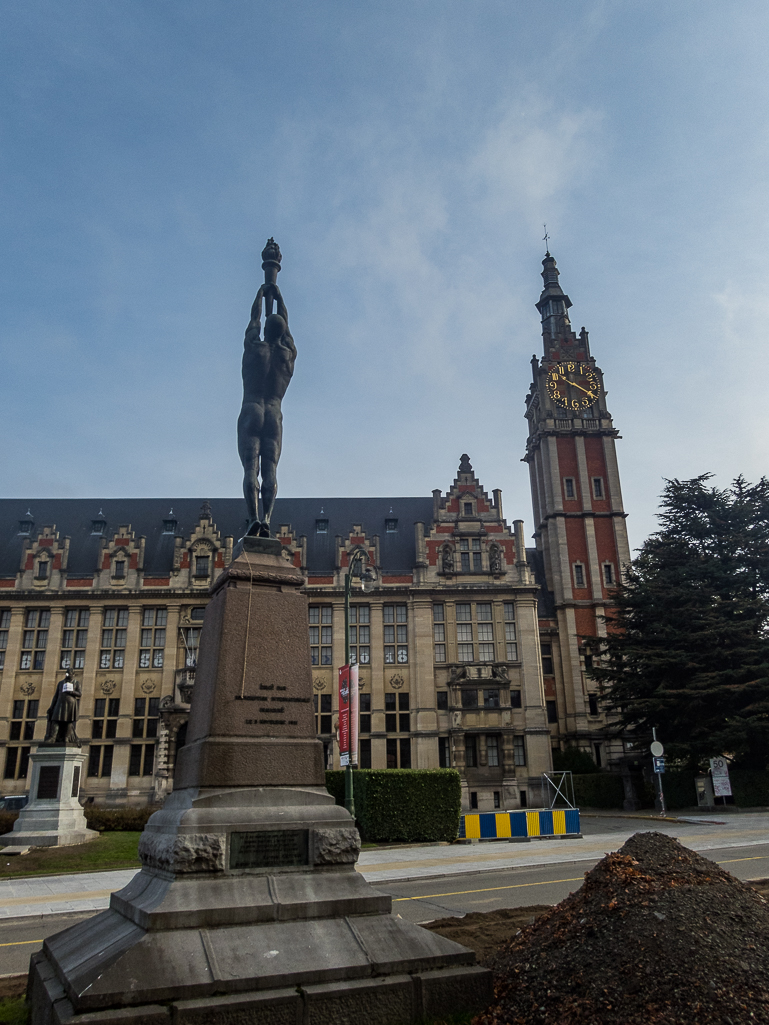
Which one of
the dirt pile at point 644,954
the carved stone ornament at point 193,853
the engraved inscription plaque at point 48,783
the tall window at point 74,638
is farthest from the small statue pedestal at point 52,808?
the tall window at point 74,638

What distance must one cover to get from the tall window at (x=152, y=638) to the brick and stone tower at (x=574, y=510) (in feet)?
84.2

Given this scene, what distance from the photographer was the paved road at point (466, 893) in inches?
411

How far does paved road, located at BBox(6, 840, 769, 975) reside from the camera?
1044cm

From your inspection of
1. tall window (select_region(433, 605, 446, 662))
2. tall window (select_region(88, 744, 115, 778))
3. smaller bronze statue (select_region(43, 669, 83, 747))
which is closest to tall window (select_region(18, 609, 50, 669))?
tall window (select_region(88, 744, 115, 778))

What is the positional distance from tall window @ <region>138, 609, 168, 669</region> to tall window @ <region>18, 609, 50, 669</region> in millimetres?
5805

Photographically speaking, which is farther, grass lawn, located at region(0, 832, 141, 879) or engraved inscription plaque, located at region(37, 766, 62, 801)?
engraved inscription plaque, located at region(37, 766, 62, 801)

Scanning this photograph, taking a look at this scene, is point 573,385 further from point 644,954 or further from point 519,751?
point 644,954

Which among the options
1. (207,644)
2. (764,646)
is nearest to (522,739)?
(764,646)

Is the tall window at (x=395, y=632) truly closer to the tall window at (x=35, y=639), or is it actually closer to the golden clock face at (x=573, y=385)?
the tall window at (x=35, y=639)

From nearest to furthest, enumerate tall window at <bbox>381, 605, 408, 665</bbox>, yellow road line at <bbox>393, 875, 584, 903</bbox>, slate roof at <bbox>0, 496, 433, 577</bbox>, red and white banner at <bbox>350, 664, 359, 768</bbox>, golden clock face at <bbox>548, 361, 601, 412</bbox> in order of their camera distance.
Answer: yellow road line at <bbox>393, 875, 584, 903</bbox> < red and white banner at <bbox>350, 664, 359, 768</bbox> < tall window at <bbox>381, 605, 408, 665</bbox> < slate roof at <bbox>0, 496, 433, 577</bbox> < golden clock face at <bbox>548, 361, 601, 412</bbox>

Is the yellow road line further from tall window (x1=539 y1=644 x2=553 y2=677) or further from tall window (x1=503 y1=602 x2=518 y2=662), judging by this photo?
tall window (x1=539 y1=644 x2=553 y2=677)

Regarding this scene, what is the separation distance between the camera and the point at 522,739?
145 feet

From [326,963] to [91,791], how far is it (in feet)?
137

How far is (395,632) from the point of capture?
46.7 m
